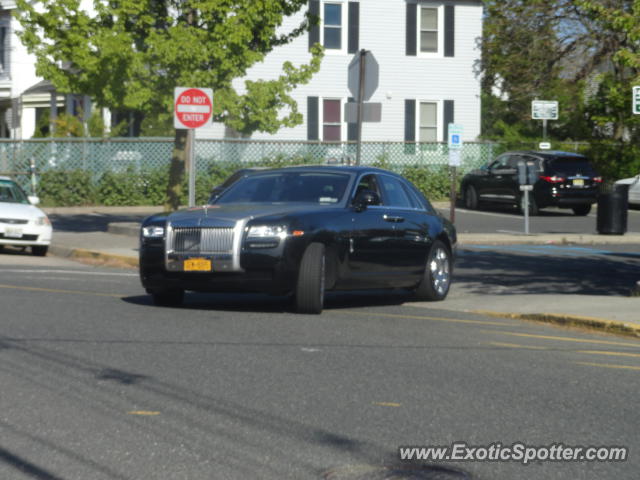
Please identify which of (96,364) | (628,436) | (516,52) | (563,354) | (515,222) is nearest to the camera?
(628,436)

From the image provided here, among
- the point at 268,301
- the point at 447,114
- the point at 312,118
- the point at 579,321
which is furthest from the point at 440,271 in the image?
the point at 447,114

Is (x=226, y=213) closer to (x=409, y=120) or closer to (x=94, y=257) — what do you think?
(x=94, y=257)

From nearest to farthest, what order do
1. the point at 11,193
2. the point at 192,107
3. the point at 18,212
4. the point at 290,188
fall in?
the point at 290,188
the point at 192,107
the point at 18,212
the point at 11,193

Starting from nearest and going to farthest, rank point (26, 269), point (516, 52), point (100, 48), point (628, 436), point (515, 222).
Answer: point (628, 436) → point (26, 269) → point (100, 48) → point (515, 222) → point (516, 52)

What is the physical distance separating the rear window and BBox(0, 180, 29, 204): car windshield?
1622cm

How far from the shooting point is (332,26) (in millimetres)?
40375

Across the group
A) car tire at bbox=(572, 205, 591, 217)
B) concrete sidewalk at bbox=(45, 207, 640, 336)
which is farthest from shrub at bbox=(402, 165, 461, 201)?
concrete sidewalk at bbox=(45, 207, 640, 336)

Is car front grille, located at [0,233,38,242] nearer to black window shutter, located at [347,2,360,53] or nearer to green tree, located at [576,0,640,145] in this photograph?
green tree, located at [576,0,640,145]

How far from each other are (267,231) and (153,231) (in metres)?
1.23

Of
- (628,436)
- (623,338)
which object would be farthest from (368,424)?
(623,338)

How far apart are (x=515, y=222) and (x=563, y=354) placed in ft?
71.4

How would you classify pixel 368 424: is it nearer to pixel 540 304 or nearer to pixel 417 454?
pixel 417 454

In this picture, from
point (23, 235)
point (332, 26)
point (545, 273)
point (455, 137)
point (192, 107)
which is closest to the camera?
point (545, 273)

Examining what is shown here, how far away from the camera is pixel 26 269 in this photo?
17.7 metres
